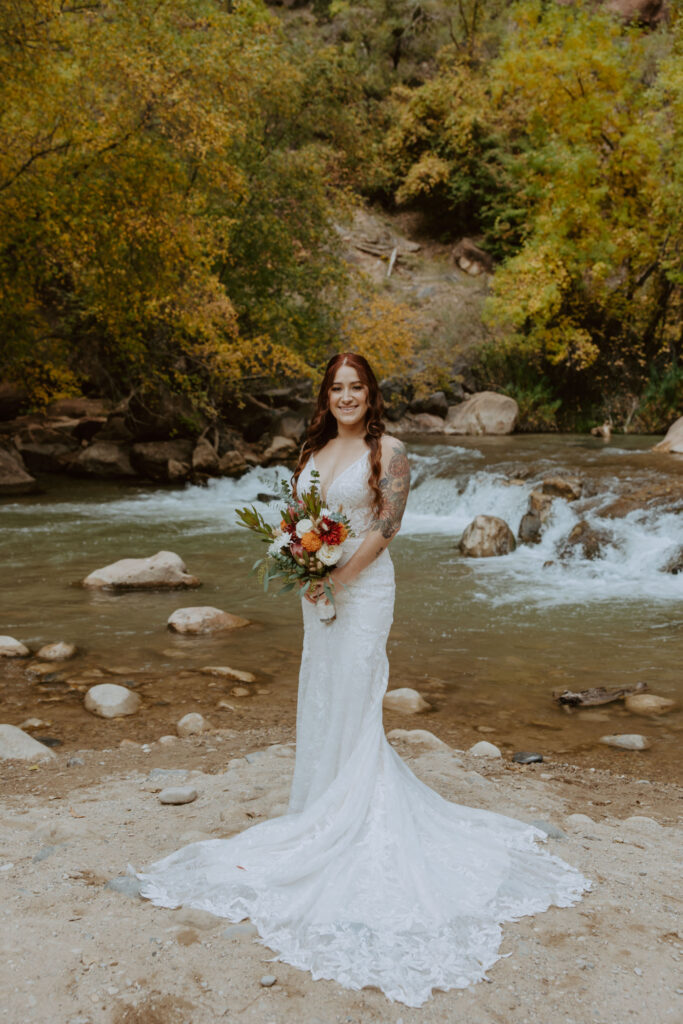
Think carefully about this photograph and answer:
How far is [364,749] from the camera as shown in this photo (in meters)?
3.40

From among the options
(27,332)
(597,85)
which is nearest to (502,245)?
(597,85)

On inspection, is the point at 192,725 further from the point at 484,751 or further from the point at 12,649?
the point at 12,649

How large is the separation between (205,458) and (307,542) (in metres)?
16.2

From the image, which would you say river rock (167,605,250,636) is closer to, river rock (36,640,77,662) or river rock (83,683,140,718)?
river rock (36,640,77,662)

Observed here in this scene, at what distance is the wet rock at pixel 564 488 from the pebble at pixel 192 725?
879 cm

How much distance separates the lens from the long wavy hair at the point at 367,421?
348 cm

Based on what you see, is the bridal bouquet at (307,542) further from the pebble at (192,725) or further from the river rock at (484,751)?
the pebble at (192,725)

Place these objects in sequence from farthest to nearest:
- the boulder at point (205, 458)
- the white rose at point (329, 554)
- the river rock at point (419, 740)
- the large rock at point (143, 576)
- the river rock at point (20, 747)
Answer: the boulder at point (205, 458), the large rock at point (143, 576), the river rock at point (419, 740), the river rock at point (20, 747), the white rose at point (329, 554)

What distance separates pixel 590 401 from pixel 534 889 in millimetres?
21720

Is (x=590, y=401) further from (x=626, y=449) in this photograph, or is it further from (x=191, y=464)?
(x=191, y=464)

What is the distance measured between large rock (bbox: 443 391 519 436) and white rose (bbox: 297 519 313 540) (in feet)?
63.9

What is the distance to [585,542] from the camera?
38.9 feet

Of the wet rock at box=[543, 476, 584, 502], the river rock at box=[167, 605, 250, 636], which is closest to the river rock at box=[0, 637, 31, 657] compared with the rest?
the river rock at box=[167, 605, 250, 636]

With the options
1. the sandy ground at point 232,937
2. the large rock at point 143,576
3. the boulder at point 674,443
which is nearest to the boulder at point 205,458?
the large rock at point 143,576
